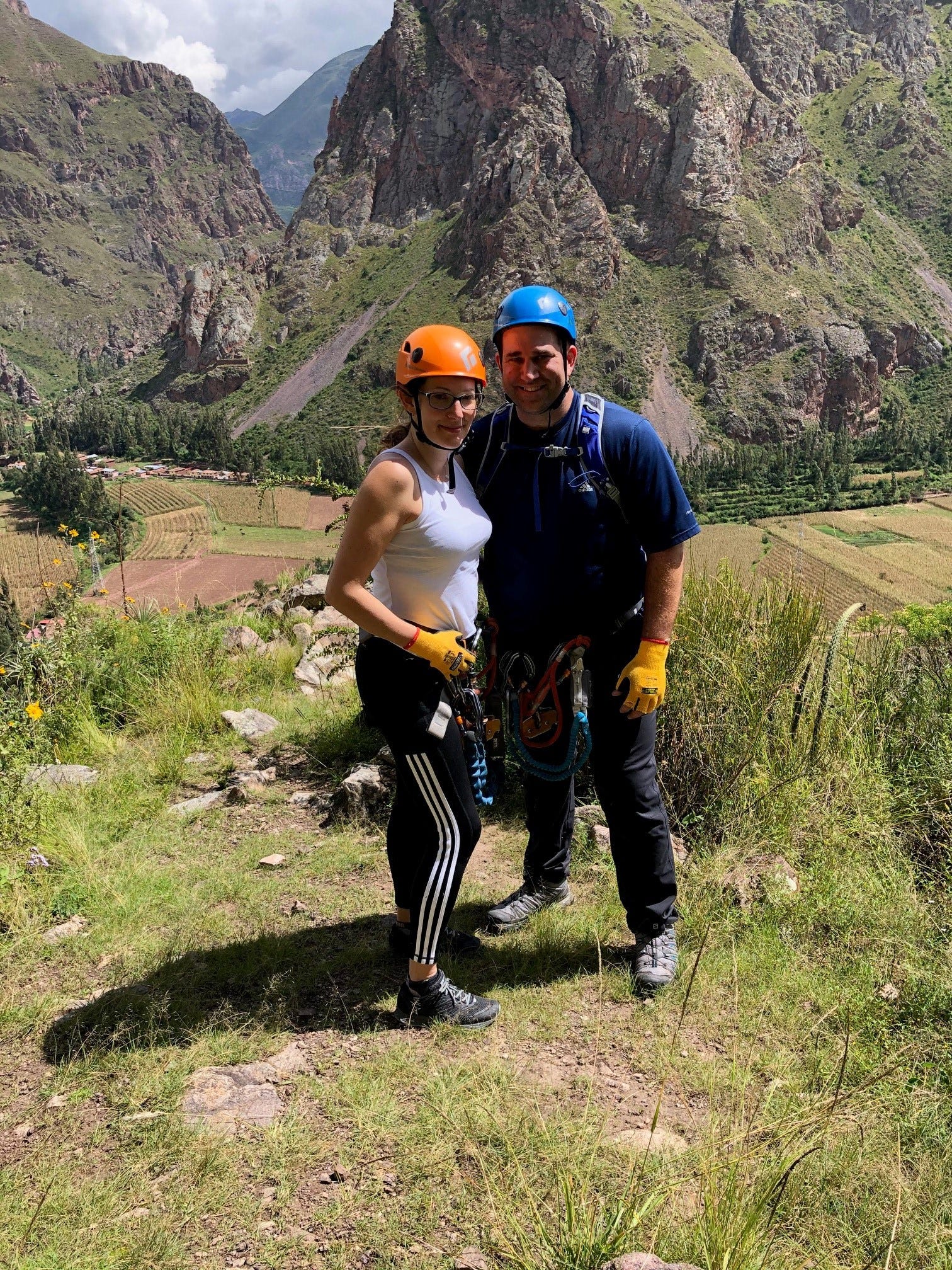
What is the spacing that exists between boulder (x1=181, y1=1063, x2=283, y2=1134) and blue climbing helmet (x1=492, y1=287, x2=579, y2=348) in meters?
2.47

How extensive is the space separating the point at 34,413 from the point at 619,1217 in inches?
7291

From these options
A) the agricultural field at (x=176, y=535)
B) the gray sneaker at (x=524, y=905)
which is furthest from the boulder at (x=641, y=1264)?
the agricultural field at (x=176, y=535)

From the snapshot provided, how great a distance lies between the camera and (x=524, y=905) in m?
3.34

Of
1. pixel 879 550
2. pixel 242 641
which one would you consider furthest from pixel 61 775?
pixel 879 550

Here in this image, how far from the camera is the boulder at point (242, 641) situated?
23.3 ft

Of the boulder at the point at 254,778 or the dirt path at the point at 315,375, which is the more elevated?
the dirt path at the point at 315,375

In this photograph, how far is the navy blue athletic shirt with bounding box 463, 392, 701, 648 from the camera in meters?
2.63

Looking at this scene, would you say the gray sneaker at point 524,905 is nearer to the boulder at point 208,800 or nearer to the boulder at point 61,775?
the boulder at point 208,800

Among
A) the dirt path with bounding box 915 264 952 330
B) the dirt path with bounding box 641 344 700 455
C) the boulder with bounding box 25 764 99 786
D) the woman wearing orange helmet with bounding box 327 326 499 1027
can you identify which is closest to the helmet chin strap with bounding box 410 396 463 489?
the woman wearing orange helmet with bounding box 327 326 499 1027

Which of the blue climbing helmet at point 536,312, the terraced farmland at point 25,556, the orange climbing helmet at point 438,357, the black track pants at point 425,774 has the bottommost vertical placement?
the terraced farmland at point 25,556

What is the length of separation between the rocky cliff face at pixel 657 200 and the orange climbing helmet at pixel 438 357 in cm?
11434

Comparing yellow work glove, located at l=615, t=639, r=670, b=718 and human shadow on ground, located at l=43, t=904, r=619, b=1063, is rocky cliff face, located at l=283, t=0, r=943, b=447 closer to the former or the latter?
yellow work glove, located at l=615, t=639, r=670, b=718

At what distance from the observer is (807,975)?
281cm

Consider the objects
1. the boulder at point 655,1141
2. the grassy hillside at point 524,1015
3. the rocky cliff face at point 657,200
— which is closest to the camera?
the grassy hillside at point 524,1015
